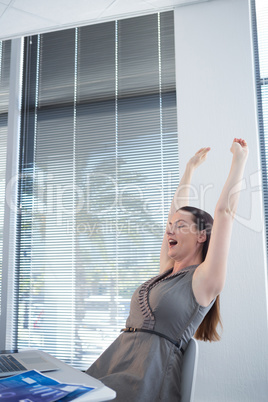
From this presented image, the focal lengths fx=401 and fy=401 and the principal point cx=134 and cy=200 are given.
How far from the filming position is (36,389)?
38.0 inches

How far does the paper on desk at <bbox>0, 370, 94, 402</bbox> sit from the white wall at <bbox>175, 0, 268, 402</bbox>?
1684 millimetres

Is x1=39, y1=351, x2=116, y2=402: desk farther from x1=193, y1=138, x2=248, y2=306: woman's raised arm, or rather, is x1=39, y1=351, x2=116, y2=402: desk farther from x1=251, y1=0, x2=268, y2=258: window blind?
x1=251, y1=0, x2=268, y2=258: window blind

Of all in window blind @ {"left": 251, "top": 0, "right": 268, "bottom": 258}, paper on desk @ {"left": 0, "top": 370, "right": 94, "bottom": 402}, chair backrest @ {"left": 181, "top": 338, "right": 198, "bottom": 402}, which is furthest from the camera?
window blind @ {"left": 251, "top": 0, "right": 268, "bottom": 258}

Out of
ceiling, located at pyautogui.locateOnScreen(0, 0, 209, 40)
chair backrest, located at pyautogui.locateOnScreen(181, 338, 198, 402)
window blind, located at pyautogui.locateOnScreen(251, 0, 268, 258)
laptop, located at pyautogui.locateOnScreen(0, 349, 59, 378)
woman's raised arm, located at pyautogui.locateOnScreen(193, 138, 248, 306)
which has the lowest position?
chair backrest, located at pyautogui.locateOnScreen(181, 338, 198, 402)

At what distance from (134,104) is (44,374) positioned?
7.86 feet

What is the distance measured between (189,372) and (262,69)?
216 centimetres

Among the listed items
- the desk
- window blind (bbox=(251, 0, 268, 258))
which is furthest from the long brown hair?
window blind (bbox=(251, 0, 268, 258))

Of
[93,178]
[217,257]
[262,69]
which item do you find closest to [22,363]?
[217,257]

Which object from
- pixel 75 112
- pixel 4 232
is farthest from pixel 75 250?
pixel 75 112

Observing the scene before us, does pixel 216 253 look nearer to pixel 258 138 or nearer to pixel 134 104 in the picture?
pixel 258 138

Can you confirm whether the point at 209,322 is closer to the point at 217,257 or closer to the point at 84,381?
the point at 217,257

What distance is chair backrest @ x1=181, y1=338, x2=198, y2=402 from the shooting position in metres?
1.39

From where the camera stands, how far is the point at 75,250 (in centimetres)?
314

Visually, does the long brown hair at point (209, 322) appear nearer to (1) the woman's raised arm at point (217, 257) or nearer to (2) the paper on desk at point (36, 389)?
(1) the woman's raised arm at point (217, 257)
